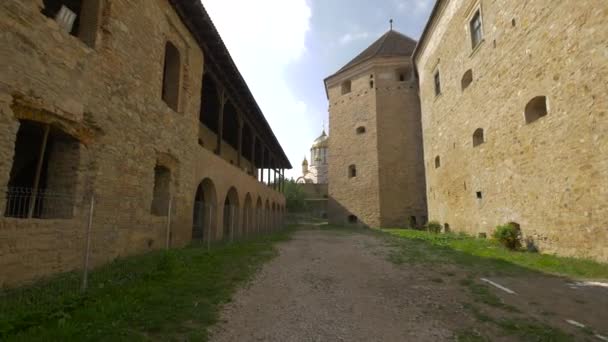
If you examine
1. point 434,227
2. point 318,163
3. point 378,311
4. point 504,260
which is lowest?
point 378,311

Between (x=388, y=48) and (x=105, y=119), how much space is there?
2314cm

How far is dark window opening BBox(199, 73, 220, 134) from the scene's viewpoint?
486 inches

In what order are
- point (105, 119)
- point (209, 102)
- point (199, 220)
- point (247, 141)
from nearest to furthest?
point (105, 119)
point (199, 220)
point (209, 102)
point (247, 141)

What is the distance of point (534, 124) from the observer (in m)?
8.69

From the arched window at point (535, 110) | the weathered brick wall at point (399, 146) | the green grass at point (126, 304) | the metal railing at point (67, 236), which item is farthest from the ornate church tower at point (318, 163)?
the green grass at point (126, 304)

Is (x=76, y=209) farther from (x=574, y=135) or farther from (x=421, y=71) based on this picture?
(x=421, y=71)

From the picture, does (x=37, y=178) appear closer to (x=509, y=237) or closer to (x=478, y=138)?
(x=509, y=237)

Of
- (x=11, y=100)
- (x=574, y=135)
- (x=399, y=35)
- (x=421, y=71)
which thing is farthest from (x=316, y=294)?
(x=399, y=35)

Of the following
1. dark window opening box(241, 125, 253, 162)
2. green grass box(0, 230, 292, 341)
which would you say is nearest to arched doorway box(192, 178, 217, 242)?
green grass box(0, 230, 292, 341)

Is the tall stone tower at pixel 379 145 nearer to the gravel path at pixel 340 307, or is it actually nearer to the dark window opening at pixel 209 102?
the dark window opening at pixel 209 102

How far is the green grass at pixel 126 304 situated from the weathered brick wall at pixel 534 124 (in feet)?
25.0

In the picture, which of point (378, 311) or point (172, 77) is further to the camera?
point (172, 77)

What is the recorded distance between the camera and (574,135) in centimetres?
734

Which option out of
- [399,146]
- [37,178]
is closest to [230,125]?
[399,146]
